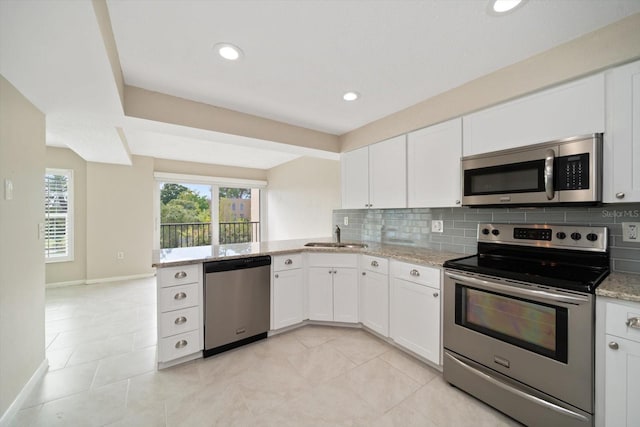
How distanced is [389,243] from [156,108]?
2765 millimetres

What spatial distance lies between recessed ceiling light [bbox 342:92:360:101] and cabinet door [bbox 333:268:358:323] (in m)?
1.74

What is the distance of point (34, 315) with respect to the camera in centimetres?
197

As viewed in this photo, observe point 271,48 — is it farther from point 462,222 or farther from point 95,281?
point 95,281

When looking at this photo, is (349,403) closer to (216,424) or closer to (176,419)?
(216,424)

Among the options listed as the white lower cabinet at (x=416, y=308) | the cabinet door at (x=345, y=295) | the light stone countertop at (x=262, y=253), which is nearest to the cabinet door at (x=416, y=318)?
the white lower cabinet at (x=416, y=308)

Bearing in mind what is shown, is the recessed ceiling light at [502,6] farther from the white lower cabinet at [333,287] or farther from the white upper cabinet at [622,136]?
the white lower cabinet at [333,287]

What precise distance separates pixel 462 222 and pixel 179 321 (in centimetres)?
267

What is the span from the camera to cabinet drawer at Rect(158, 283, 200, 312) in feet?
6.90

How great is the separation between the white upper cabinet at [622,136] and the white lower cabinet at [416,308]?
1135 mm

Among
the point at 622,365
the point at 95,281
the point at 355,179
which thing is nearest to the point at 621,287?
the point at 622,365

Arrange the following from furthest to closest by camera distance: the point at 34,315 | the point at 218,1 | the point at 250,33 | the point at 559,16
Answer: the point at 34,315
the point at 250,33
the point at 559,16
the point at 218,1

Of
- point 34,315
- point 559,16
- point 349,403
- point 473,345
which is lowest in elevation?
point 349,403

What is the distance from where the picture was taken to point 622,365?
1258 millimetres

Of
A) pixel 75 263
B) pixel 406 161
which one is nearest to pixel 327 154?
pixel 406 161
